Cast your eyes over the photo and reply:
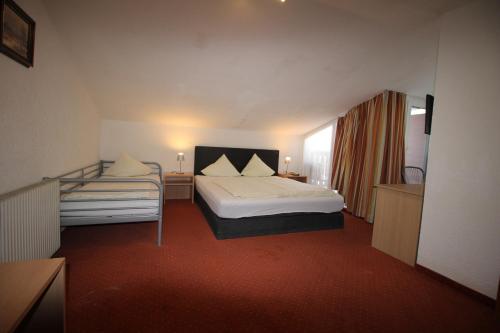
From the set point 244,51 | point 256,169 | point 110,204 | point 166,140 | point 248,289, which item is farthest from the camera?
point 256,169

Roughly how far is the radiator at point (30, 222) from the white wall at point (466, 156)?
373 centimetres

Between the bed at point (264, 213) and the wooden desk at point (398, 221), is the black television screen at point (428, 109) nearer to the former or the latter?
the wooden desk at point (398, 221)

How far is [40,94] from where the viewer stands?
217cm

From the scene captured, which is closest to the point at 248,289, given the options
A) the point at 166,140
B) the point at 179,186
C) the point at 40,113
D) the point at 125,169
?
the point at 40,113

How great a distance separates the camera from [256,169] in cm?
524

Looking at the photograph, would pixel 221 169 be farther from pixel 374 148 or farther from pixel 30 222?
pixel 30 222

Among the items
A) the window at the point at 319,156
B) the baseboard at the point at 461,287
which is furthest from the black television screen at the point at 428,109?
the window at the point at 319,156

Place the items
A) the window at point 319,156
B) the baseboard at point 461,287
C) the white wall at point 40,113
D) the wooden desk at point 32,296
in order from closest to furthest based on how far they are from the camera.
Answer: the wooden desk at point 32,296, the white wall at point 40,113, the baseboard at point 461,287, the window at point 319,156

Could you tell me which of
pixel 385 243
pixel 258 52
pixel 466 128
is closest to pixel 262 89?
pixel 258 52

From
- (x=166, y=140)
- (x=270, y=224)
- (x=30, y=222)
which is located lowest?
(x=270, y=224)

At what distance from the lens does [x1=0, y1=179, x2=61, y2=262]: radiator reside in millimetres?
1551

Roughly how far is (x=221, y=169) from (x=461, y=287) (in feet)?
13.4

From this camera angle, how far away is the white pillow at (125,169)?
3.93 metres

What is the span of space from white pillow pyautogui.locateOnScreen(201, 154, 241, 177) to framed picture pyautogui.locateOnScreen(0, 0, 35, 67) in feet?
10.9
